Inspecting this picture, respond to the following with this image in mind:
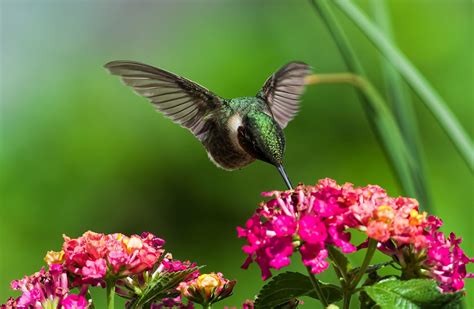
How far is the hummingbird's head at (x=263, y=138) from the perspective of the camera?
5.67 ft

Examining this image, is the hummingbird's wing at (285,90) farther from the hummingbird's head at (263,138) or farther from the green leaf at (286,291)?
the green leaf at (286,291)

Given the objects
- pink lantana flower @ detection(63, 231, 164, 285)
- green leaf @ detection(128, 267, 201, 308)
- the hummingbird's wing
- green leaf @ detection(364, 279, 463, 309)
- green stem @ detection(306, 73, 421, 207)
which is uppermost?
the hummingbird's wing

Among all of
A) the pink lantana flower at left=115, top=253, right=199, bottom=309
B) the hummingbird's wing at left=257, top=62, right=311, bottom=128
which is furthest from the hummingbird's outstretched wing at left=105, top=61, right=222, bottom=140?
the pink lantana flower at left=115, top=253, right=199, bottom=309

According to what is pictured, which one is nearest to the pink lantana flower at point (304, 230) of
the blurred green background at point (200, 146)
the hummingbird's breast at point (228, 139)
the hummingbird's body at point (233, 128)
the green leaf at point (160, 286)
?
the green leaf at point (160, 286)

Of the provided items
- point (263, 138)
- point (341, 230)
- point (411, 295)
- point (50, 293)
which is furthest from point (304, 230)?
point (263, 138)

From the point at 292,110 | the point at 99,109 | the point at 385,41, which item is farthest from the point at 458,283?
the point at 99,109

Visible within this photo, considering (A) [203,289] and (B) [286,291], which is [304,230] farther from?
(A) [203,289]

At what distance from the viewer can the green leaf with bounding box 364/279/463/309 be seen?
3.51 feet

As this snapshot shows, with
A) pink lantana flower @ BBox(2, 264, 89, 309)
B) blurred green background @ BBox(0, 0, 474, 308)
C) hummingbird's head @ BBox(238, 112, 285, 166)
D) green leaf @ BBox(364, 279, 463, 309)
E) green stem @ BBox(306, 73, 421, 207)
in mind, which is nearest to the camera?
green leaf @ BBox(364, 279, 463, 309)

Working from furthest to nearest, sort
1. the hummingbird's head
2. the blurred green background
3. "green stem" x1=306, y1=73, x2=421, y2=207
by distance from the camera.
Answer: the blurred green background < "green stem" x1=306, y1=73, x2=421, y2=207 < the hummingbird's head

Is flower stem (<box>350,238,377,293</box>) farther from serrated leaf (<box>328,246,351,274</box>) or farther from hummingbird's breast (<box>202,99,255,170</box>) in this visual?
hummingbird's breast (<box>202,99,255,170</box>)

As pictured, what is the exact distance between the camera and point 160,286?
3.96 ft

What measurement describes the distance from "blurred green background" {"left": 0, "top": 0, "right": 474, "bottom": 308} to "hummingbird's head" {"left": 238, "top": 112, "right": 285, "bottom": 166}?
2020 mm

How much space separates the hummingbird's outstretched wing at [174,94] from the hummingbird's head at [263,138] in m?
0.21
